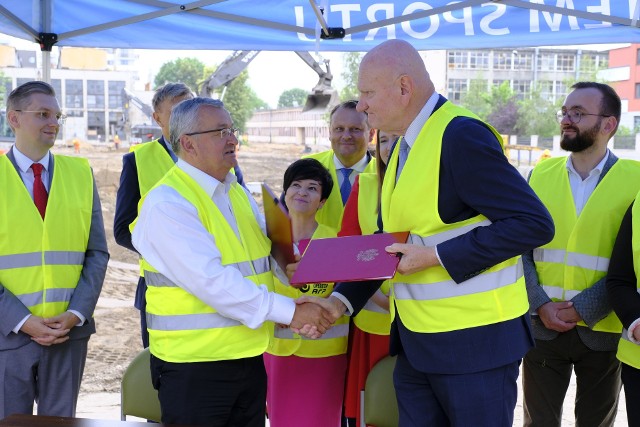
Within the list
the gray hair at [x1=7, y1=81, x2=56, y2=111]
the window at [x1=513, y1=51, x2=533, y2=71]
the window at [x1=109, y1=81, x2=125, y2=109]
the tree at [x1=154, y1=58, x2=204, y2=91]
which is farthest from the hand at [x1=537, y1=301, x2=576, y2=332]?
the window at [x1=513, y1=51, x2=533, y2=71]

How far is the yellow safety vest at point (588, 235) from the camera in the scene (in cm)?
338

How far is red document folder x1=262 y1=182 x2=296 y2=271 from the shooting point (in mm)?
2658

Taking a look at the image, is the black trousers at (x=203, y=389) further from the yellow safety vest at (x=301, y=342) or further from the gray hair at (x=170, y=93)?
the gray hair at (x=170, y=93)

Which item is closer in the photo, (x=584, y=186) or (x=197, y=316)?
(x=197, y=316)

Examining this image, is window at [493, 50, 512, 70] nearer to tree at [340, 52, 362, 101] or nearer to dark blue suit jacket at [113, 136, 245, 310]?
tree at [340, 52, 362, 101]

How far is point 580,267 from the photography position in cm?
340

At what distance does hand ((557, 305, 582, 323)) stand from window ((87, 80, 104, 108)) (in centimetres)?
4767

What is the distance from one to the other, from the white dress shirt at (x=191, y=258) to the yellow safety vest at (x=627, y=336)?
5.13ft

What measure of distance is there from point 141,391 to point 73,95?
5029 centimetres

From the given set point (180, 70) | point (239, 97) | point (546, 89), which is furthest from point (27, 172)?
point (180, 70)

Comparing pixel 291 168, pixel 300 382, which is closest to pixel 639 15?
pixel 291 168

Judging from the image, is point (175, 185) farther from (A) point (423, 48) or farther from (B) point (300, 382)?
(A) point (423, 48)

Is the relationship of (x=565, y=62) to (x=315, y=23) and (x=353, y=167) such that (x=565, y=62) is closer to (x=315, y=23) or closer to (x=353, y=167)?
(x=315, y=23)

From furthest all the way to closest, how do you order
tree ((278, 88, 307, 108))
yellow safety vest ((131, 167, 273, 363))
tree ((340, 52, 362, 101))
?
tree ((278, 88, 307, 108)) → tree ((340, 52, 362, 101)) → yellow safety vest ((131, 167, 273, 363))
